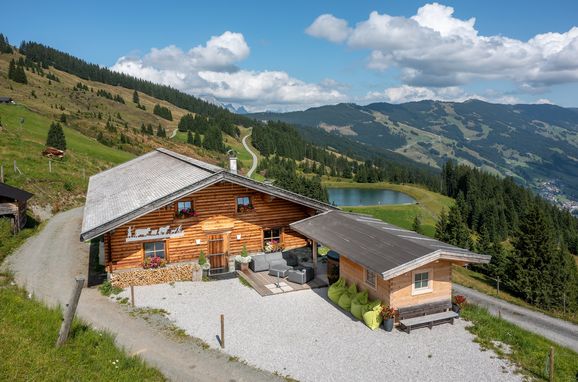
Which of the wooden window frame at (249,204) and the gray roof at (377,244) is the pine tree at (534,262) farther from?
the wooden window frame at (249,204)

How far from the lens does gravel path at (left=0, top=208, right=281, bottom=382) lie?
43.4 ft

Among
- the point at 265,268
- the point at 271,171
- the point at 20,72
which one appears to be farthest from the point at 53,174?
the point at 20,72

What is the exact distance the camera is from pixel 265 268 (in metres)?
23.1

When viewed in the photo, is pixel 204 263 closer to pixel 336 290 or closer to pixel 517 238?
pixel 336 290

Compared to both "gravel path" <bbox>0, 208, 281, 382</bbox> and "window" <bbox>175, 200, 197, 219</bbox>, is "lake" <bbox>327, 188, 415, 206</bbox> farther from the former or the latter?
"window" <bbox>175, 200, 197, 219</bbox>

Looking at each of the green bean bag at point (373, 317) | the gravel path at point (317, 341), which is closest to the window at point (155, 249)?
the gravel path at point (317, 341)

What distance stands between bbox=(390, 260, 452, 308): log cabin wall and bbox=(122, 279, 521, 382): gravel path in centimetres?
116

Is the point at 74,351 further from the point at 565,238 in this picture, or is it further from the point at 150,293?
the point at 565,238

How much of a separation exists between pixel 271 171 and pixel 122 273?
3697 inches

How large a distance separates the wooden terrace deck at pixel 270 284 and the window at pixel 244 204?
3.48 metres

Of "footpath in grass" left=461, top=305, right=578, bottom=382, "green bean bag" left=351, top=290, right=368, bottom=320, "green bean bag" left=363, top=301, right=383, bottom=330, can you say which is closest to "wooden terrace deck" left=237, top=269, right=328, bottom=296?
"green bean bag" left=351, top=290, right=368, bottom=320

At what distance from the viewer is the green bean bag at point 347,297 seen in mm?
18109

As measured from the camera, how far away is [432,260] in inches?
628

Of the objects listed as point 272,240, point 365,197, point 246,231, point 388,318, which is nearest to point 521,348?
point 388,318
